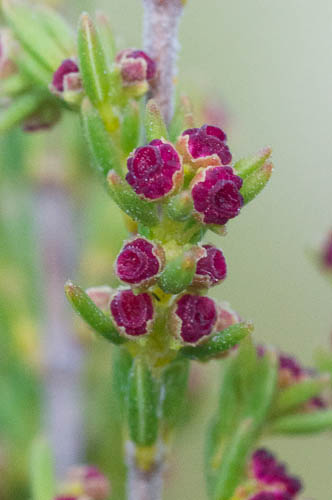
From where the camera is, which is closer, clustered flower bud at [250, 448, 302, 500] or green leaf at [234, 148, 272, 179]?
green leaf at [234, 148, 272, 179]

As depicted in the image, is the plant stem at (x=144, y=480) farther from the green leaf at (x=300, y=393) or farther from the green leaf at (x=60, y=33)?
the green leaf at (x=60, y=33)

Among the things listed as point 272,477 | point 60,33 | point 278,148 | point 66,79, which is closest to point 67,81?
point 66,79

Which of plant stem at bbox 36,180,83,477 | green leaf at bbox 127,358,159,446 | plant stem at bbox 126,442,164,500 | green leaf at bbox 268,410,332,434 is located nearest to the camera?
green leaf at bbox 127,358,159,446

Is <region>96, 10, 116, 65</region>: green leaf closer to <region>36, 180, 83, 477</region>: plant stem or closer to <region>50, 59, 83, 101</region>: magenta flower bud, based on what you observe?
<region>50, 59, 83, 101</region>: magenta flower bud

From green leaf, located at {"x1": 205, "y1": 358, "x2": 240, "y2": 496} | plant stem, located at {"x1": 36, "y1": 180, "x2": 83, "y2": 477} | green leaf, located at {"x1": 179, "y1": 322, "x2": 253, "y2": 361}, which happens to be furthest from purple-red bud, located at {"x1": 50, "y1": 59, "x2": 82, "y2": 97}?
plant stem, located at {"x1": 36, "y1": 180, "x2": 83, "y2": 477}

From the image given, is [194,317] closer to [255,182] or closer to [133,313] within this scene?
[133,313]

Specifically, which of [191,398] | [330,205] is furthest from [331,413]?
[330,205]

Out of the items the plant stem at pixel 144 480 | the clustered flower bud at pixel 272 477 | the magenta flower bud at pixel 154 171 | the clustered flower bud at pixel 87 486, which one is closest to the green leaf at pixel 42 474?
the clustered flower bud at pixel 87 486
